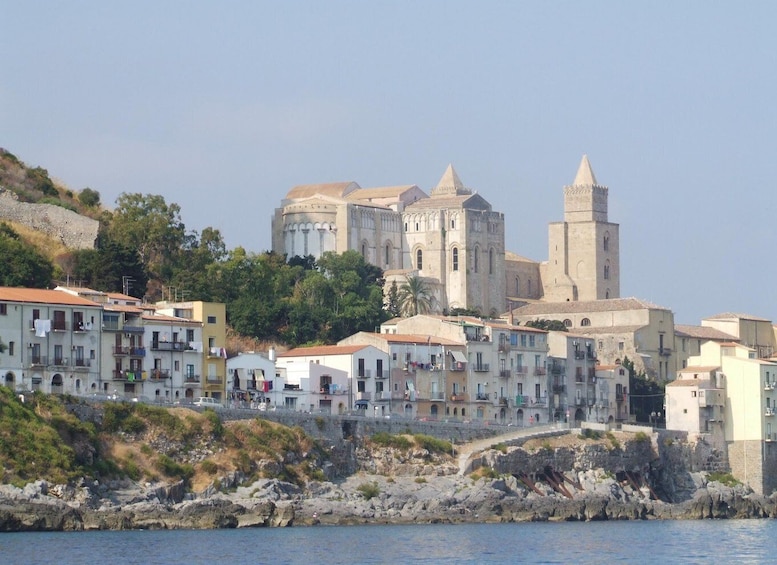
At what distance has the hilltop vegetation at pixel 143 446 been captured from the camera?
74.8m

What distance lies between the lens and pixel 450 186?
16600 cm

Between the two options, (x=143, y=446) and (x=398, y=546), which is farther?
(x=143, y=446)

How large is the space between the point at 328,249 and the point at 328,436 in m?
68.7

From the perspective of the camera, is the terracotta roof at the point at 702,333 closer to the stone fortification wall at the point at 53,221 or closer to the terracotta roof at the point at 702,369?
the terracotta roof at the point at 702,369

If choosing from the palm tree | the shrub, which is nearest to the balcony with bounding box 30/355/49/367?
the shrub

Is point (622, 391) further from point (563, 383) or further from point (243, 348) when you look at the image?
point (243, 348)

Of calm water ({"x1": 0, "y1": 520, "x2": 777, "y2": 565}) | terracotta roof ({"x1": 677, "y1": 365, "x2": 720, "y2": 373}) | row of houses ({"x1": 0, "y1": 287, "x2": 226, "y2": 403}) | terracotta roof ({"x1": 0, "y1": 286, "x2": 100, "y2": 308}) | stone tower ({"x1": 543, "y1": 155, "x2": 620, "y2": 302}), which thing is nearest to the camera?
calm water ({"x1": 0, "y1": 520, "x2": 777, "y2": 565})

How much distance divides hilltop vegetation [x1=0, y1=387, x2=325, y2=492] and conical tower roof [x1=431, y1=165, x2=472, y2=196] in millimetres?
82742

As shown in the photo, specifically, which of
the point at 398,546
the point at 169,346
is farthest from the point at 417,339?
the point at 398,546

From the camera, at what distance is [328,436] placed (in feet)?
281

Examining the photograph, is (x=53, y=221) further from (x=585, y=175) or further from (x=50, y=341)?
(x=585, y=175)

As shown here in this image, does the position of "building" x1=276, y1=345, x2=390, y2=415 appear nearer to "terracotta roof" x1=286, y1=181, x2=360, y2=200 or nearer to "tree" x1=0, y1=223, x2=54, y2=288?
"tree" x1=0, y1=223, x2=54, y2=288

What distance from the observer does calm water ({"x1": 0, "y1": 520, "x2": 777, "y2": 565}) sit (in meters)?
67.1

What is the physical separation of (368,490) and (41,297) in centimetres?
1568
